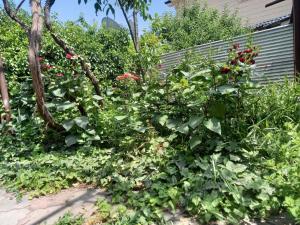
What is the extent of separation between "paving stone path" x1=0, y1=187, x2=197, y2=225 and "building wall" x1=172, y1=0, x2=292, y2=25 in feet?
45.7

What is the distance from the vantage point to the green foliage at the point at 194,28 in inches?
504

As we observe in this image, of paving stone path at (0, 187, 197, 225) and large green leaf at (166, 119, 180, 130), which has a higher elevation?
large green leaf at (166, 119, 180, 130)

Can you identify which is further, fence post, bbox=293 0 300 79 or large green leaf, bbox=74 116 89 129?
fence post, bbox=293 0 300 79

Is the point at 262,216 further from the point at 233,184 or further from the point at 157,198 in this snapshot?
the point at 157,198

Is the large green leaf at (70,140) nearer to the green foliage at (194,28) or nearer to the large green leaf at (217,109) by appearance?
the large green leaf at (217,109)

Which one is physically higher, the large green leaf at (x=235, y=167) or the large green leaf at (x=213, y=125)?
the large green leaf at (x=213, y=125)

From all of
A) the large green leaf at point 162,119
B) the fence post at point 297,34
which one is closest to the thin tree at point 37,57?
the large green leaf at point 162,119

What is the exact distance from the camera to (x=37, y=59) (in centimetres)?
339

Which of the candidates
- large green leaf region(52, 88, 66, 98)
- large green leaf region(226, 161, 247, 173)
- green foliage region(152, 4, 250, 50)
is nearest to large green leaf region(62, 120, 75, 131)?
large green leaf region(52, 88, 66, 98)

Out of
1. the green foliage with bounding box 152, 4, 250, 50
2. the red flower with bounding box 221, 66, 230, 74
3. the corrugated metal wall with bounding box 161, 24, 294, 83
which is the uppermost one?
the green foliage with bounding box 152, 4, 250, 50

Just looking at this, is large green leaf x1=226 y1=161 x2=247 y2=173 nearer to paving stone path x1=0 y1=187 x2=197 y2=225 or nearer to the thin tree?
paving stone path x1=0 y1=187 x2=197 y2=225

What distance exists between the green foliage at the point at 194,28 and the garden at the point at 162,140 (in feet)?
28.9

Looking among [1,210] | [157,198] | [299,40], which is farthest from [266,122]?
[1,210]

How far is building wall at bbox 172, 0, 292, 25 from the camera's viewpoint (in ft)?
48.4
